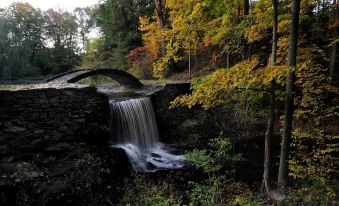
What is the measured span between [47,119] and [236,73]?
225 inches

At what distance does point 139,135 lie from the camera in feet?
35.4

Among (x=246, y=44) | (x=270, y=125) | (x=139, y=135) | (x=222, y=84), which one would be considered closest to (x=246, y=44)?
(x=246, y=44)

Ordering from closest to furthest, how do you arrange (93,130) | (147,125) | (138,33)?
1. (93,130)
2. (147,125)
3. (138,33)

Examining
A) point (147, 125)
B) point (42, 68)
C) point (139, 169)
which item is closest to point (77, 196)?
point (139, 169)

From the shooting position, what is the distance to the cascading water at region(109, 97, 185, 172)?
932cm

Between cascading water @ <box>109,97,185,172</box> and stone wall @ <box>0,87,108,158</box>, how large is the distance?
1.00m

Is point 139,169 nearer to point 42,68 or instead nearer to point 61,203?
point 61,203

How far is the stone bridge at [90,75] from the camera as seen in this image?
10.7m

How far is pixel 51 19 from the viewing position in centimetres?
3244

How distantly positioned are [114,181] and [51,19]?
29945 mm

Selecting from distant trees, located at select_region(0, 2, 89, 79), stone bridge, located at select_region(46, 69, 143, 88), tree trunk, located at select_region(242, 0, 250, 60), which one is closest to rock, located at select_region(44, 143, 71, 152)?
stone bridge, located at select_region(46, 69, 143, 88)

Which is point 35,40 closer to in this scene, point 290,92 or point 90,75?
point 90,75

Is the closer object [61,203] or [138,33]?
[61,203]

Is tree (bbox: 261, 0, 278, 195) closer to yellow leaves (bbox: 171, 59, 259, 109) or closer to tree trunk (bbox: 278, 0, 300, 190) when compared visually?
tree trunk (bbox: 278, 0, 300, 190)
